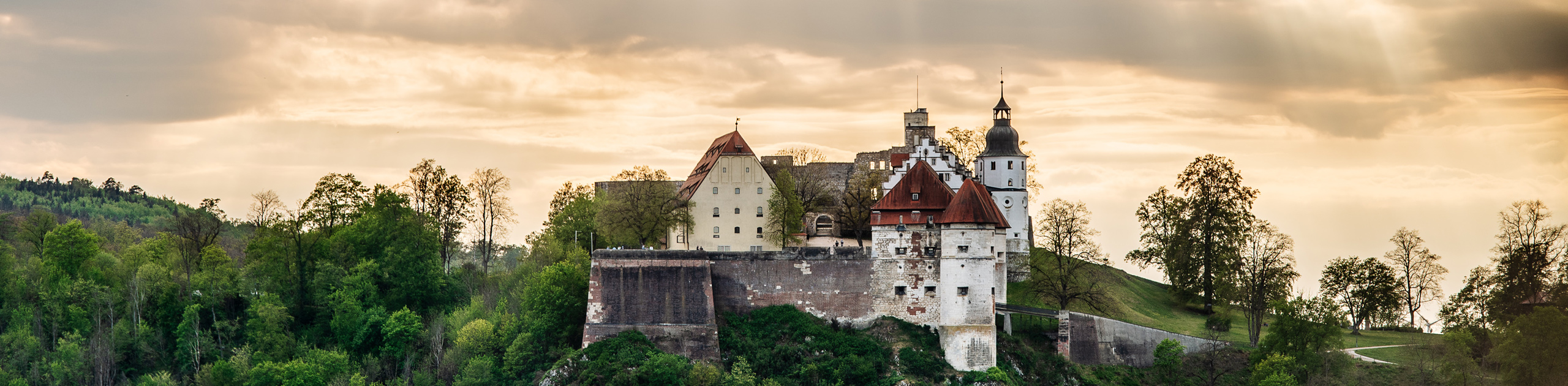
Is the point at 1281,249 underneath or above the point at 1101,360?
above

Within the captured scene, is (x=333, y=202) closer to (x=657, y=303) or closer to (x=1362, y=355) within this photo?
(x=657, y=303)

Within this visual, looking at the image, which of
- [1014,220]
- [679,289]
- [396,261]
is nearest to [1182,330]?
[1014,220]

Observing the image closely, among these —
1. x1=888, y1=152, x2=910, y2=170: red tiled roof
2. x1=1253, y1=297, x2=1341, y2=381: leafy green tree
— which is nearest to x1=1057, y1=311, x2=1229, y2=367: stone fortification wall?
x1=1253, y1=297, x2=1341, y2=381: leafy green tree

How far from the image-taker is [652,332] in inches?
2048

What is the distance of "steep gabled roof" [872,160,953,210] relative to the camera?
179 ft

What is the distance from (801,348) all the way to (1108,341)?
14.1m

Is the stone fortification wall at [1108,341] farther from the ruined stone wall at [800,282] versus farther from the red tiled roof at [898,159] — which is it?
the red tiled roof at [898,159]

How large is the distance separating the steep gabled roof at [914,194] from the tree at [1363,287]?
21.1 meters

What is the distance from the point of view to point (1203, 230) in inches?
2549

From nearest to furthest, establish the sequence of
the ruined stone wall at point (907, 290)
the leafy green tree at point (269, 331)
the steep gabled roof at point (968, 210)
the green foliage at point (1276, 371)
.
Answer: the green foliage at point (1276, 371), the steep gabled roof at point (968, 210), the ruined stone wall at point (907, 290), the leafy green tree at point (269, 331)

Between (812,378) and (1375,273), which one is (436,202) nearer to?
(812,378)

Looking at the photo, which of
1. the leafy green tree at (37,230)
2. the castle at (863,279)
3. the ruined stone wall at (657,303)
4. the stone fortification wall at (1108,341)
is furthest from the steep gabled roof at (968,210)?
the leafy green tree at (37,230)

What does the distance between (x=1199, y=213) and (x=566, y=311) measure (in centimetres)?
3205

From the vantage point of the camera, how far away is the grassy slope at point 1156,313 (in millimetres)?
59594
